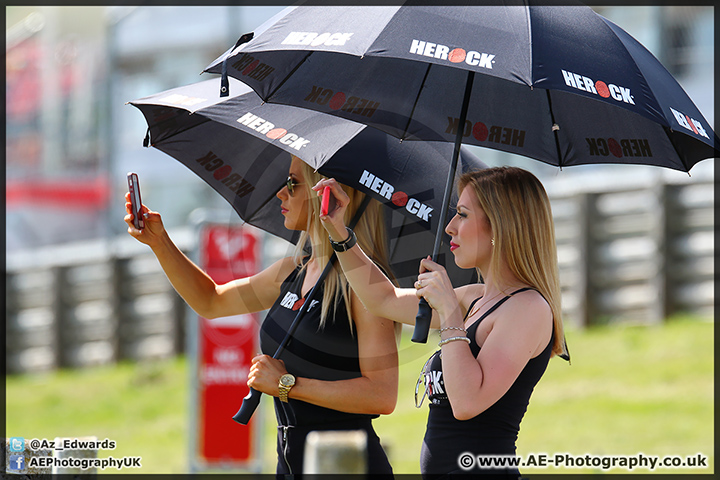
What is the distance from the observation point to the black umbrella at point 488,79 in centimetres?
256

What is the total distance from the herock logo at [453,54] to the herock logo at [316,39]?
245mm

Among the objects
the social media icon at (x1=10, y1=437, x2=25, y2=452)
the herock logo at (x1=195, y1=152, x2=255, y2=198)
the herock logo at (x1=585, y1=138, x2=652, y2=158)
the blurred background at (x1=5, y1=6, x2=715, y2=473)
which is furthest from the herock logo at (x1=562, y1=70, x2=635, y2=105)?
the social media icon at (x1=10, y1=437, x2=25, y2=452)

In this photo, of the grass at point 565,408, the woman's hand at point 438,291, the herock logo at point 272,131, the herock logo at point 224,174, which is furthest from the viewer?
the grass at point 565,408

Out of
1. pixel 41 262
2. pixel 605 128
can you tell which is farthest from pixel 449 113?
pixel 41 262

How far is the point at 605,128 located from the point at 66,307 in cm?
1147

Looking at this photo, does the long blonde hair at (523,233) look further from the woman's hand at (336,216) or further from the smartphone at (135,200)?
the smartphone at (135,200)

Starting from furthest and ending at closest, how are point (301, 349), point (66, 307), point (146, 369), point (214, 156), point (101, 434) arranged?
point (66, 307), point (146, 369), point (101, 434), point (214, 156), point (301, 349)

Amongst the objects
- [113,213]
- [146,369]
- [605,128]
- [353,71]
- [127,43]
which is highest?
[127,43]

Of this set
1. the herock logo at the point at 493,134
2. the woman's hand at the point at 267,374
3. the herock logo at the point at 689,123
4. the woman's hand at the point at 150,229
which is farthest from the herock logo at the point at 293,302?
the herock logo at the point at 689,123

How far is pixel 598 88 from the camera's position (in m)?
2.55

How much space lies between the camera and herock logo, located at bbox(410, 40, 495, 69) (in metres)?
2.51

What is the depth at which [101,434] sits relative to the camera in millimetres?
10156

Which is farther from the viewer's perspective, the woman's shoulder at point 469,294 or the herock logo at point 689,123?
the woman's shoulder at point 469,294

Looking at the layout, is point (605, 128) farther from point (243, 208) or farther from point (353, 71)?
point (243, 208)
